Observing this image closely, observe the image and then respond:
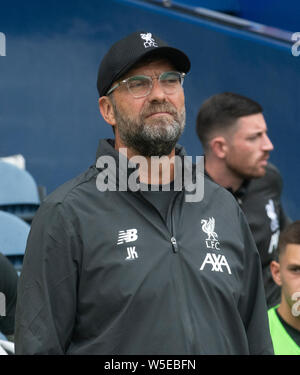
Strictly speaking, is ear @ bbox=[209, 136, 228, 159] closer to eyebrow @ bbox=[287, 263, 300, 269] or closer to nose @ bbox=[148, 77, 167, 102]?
eyebrow @ bbox=[287, 263, 300, 269]

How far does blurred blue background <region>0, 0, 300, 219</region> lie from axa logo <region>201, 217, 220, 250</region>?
108 inches

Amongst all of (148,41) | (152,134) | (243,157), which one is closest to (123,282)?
(152,134)

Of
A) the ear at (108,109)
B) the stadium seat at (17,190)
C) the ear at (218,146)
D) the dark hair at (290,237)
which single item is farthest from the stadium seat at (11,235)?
the ear at (108,109)

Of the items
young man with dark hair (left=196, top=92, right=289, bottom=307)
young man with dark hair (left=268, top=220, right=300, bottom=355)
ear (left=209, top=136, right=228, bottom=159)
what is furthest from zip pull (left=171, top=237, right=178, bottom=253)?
ear (left=209, top=136, right=228, bottom=159)

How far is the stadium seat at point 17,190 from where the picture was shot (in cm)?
419

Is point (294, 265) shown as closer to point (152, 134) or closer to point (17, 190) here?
point (152, 134)

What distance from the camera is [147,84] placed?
199cm

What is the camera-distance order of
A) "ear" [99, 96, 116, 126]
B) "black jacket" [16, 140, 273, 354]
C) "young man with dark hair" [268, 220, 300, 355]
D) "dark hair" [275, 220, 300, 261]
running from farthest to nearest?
"dark hair" [275, 220, 300, 261], "young man with dark hair" [268, 220, 300, 355], "ear" [99, 96, 116, 126], "black jacket" [16, 140, 273, 354]

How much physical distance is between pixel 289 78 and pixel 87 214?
11.5 feet

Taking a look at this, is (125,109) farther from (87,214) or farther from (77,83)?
(77,83)

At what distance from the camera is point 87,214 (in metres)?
1.89

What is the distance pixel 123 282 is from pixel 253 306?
40 centimetres

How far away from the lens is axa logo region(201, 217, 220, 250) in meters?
1.93

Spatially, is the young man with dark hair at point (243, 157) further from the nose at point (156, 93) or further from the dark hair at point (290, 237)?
the nose at point (156, 93)
